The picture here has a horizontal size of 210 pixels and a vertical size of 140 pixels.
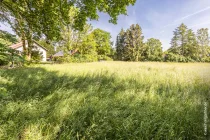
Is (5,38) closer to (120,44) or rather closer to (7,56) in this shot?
(7,56)

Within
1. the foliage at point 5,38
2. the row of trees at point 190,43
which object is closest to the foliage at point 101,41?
the row of trees at point 190,43

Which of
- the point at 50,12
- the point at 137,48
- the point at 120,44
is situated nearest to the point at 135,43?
the point at 137,48

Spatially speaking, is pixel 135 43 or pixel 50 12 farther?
pixel 135 43

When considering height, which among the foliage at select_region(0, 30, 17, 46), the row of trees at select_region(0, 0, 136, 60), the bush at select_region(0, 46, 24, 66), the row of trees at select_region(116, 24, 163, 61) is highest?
the row of trees at select_region(116, 24, 163, 61)

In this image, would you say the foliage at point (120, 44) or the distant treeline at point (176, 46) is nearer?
the distant treeline at point (176, 46)

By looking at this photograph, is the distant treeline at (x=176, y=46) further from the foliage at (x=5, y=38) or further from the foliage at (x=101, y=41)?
the foliage at (x=5, y=38)

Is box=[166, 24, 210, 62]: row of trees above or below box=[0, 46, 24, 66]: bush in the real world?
above

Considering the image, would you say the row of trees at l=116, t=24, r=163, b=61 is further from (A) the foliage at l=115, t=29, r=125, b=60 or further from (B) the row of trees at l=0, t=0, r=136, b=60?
(B) the row of trees at l=0, t=0, r=136, b=60

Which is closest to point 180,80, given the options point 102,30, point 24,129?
point 24,129

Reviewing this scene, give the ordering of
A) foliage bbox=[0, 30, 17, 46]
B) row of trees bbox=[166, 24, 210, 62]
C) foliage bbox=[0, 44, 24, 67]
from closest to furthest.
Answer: foliage bbox=[0, 44, 24, 67], foliage bbox=[0, 30, 17, 46], row of trees bbox=[166, 24, 210, 62]

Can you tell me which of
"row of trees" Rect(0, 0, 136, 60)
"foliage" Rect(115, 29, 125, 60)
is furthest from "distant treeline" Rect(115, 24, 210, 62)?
"row of trees" Rect(0, 0, 136, 60)

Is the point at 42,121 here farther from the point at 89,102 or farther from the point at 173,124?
the point at 173,124

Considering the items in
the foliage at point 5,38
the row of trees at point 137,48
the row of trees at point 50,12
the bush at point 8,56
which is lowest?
the bush at point 8,56

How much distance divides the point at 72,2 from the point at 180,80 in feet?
16.3
